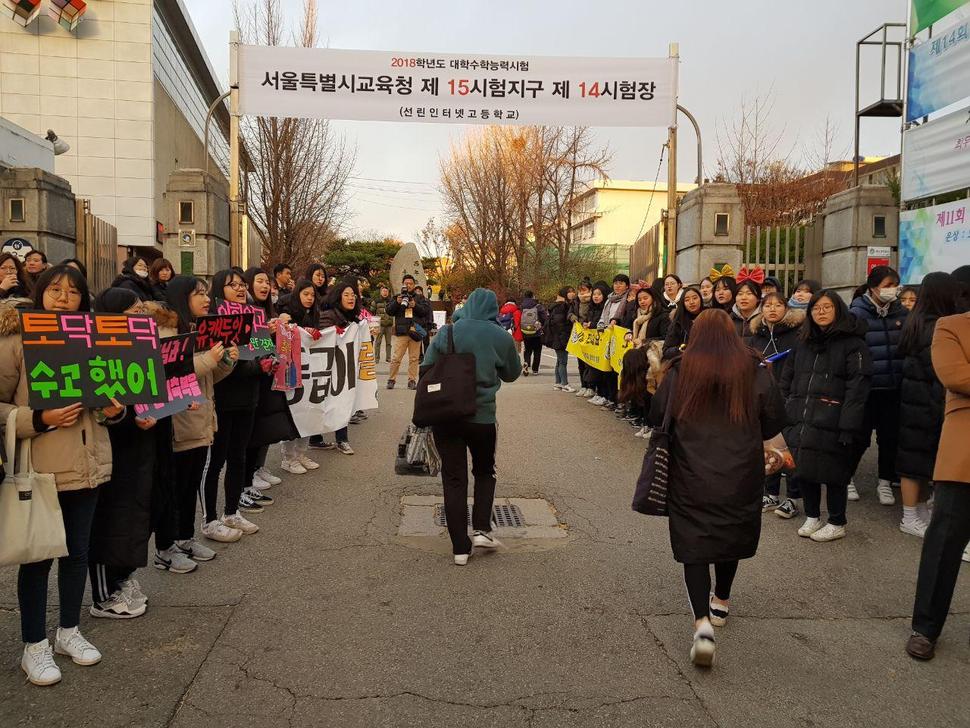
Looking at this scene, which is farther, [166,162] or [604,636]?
[166,162]

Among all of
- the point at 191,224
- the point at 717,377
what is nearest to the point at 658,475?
the point at 717,377

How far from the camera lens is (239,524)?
20.2 ft

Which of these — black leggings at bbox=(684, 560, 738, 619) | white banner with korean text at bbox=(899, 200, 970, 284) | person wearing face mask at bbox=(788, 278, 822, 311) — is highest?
white banner with korean text at bbox=(899, 200, 970, 284)

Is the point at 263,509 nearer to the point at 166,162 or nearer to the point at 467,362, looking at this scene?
the point at 467,362

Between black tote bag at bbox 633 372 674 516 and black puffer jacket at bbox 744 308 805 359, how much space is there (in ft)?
9.50

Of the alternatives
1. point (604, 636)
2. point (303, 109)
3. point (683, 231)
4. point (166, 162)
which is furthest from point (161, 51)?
point (604, 636)

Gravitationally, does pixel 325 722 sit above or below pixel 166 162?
below

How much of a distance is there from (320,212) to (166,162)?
1248 centimetres

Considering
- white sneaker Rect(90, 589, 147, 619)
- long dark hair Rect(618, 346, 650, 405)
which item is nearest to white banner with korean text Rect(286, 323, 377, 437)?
long dark hair Rect(618, 346, 650, 405)

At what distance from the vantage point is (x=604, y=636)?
14.4 ft

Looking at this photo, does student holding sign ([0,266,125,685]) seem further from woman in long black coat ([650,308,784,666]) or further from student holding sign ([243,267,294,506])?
woman in long black coat ([650,308,784,666])

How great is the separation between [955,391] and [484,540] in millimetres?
3099

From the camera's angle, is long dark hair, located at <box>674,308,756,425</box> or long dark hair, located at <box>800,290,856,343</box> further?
long dark hair, located at <box>800,290,856,343</box>

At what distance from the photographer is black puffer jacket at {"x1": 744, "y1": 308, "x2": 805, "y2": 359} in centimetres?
694
